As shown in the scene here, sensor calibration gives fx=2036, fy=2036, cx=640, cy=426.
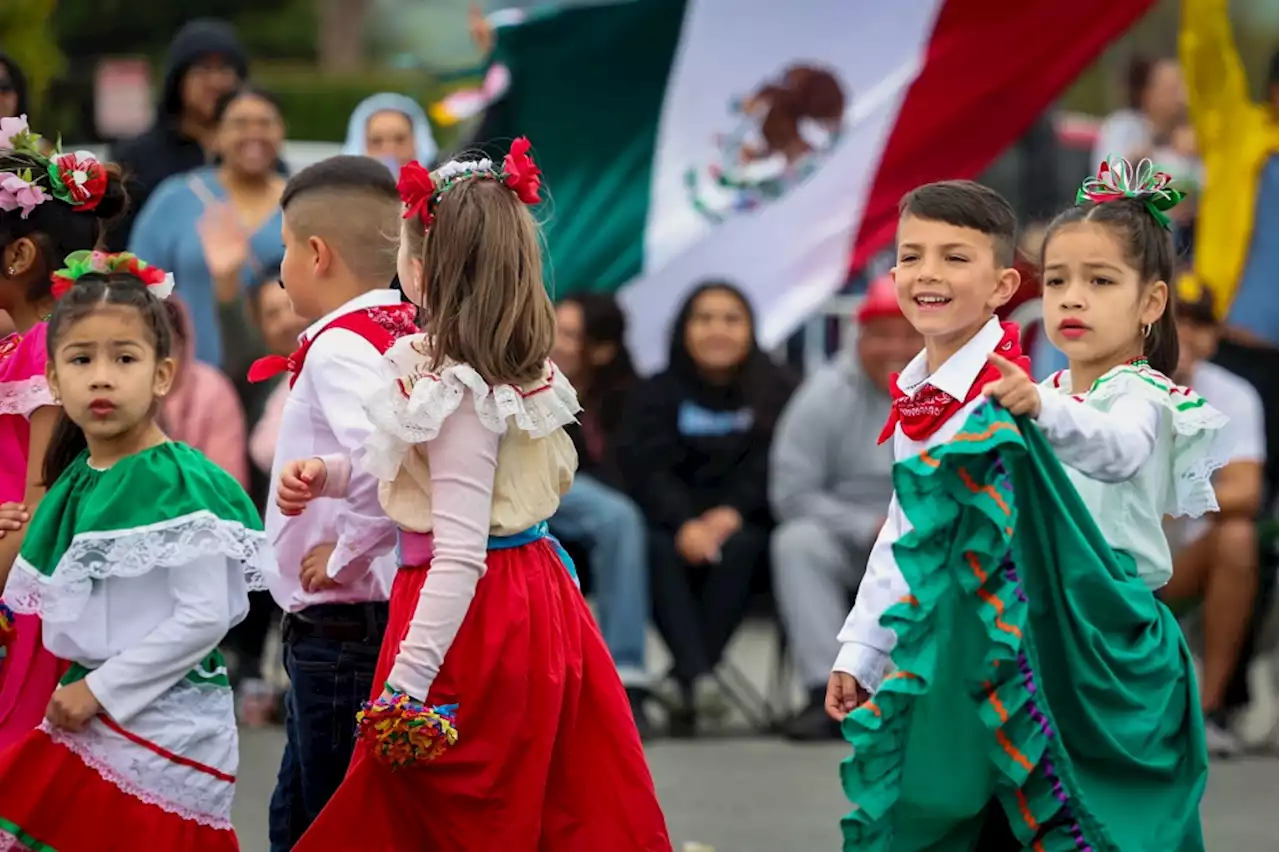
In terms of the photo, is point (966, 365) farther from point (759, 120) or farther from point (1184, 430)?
point (759, 120)

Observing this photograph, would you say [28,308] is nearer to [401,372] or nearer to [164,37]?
[401,372]

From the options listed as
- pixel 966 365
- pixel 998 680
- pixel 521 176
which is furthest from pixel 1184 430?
pixel 521 176

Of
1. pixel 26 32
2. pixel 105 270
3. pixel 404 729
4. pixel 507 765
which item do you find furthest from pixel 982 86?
pixel 26 32

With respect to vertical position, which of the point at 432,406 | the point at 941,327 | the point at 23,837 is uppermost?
the point at 941,327

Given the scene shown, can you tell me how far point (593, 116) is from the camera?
9445 millimetres

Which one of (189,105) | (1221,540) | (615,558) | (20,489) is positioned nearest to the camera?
(20,489)

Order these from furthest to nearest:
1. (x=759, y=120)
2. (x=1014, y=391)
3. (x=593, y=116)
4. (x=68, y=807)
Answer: (x=593, y=116) < (x=759, y=120) < (x=68, y=807) < (x=1014, y=391)

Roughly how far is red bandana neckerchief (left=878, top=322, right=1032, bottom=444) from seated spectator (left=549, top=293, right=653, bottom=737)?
343cm

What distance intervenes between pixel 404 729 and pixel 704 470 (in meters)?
4.39

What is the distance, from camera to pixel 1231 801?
661 cm

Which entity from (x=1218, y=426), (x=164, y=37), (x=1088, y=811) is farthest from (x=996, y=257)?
(x=164, y=37)

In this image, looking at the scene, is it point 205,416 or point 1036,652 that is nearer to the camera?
point 1036,652

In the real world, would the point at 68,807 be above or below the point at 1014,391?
below

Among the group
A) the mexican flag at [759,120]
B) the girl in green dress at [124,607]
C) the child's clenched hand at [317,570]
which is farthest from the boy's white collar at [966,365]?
the mexican flag at [759,120]
